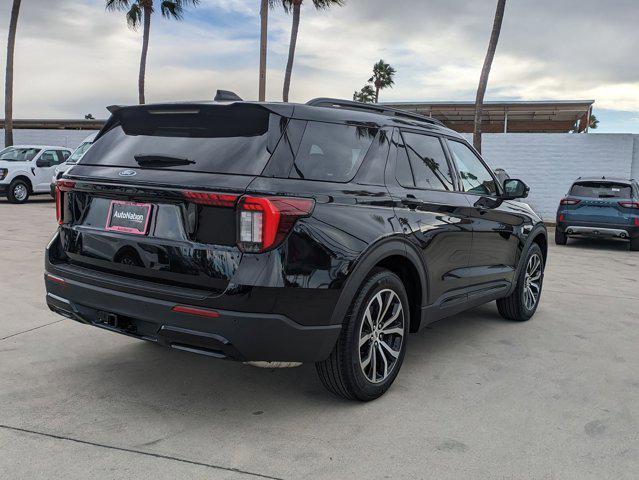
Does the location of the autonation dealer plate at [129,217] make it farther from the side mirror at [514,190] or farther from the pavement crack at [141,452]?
the side mirror at [514,190]

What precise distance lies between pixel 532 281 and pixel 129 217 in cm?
434

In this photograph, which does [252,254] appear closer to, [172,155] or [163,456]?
[172,155]

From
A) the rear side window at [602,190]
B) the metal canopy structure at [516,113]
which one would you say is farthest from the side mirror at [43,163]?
the rear side window at [602,190]

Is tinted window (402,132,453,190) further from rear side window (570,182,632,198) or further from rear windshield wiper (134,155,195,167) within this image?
rear side window (570,182,632,198)

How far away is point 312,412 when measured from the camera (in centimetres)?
355

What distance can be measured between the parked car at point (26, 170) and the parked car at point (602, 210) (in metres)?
14.8

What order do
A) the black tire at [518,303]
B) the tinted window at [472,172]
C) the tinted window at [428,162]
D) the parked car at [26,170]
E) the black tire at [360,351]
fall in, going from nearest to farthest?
the black tire at [360,351] → the tinted window at [428,162] → the tinted window at [472,172] → the black tire at [518,303] → the parked car at [26,170]

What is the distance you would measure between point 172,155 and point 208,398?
1.48 metres

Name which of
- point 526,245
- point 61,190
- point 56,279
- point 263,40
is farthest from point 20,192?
point 526,245

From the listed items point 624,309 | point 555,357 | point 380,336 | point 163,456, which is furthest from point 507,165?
point 163,456

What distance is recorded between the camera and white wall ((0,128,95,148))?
26.8 meters

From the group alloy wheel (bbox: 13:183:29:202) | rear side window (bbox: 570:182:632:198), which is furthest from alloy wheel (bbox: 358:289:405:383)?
alloy wheel (bbox: 13:183:29:202)

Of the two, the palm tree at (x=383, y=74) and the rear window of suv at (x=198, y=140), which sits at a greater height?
the palm tree at (x=383, y=74)

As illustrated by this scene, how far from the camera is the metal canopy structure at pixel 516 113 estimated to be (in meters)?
26.2
